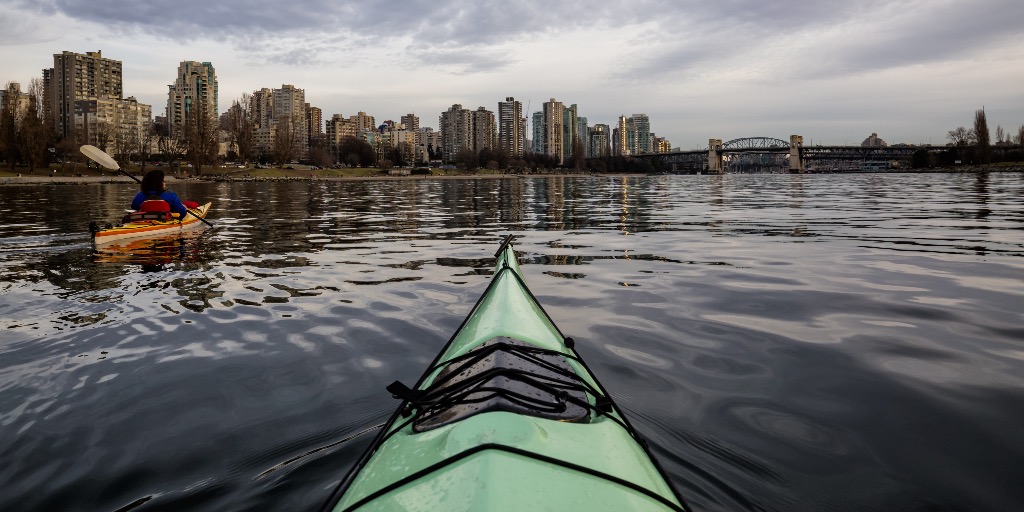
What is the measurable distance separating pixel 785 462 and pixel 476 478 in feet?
7.90

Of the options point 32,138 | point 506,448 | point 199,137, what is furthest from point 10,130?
point 506,448

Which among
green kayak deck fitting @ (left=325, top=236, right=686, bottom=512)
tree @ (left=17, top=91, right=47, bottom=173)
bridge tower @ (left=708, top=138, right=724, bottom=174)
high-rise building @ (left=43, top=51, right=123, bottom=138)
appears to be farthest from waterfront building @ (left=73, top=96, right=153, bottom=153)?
green kayak deck fitting @ (left=325, top=236, right=686, bottom=512)

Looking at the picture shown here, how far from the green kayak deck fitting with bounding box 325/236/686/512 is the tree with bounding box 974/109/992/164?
13543cm

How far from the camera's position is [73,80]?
6988 inches

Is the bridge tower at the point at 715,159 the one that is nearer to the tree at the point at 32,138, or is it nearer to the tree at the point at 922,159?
the tree at the point at 922,159

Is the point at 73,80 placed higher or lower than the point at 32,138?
higher

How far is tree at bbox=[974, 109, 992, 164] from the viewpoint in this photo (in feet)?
352

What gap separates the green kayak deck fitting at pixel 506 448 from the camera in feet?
5.82

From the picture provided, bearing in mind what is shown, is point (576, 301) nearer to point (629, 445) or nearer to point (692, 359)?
point (692, 359)

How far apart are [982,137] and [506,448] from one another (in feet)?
456

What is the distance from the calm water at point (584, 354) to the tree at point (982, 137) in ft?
410

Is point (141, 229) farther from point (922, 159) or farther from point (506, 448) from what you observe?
point (922, 159)

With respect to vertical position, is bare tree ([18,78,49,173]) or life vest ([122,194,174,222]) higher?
bare tree ([18,78,49,173])

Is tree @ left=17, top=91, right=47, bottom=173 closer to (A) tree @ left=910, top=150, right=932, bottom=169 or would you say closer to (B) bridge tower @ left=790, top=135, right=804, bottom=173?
(B) bridge tower @ left=790, top=135, right=804, bottom=173
